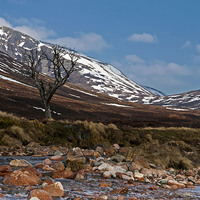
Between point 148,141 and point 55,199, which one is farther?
point 148,141

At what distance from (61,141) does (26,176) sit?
12064 millimetres

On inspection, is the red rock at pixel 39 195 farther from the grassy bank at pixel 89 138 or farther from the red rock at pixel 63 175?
the grassy bank at pixel 89 138

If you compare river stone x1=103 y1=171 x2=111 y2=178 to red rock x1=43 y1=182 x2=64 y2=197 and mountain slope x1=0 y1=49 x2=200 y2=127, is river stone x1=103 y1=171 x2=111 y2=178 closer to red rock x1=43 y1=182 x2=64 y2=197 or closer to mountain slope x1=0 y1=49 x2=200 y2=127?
red rock x1=43 y1=182 x2=64 y2=197

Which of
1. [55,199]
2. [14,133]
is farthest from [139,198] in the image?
[14,133]

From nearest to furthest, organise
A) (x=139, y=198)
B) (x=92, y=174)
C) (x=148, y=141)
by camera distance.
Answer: (x=139, y=198) < (x=92, y=174) < (x=148, y=141)

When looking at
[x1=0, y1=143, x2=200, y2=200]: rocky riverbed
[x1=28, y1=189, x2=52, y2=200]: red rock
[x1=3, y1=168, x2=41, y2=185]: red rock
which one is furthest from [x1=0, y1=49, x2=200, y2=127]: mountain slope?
[x1=28, y1=189, x2=52, y2=200]: red rock

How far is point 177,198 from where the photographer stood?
263 inches

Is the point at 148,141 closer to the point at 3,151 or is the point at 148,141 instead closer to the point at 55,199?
the point at 3,151

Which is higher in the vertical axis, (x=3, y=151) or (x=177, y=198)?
(x=177, y=198)

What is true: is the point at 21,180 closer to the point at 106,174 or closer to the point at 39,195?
the point at 39,195

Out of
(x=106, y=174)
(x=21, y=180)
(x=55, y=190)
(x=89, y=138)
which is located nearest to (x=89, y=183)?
(x=106, y=174)

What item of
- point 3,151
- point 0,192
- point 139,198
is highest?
point 139,198

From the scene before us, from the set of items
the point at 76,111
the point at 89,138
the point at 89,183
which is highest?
the point at 89,183

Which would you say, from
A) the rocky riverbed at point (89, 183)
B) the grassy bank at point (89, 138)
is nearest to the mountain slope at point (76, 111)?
the grassy bank at point (89, 138)
